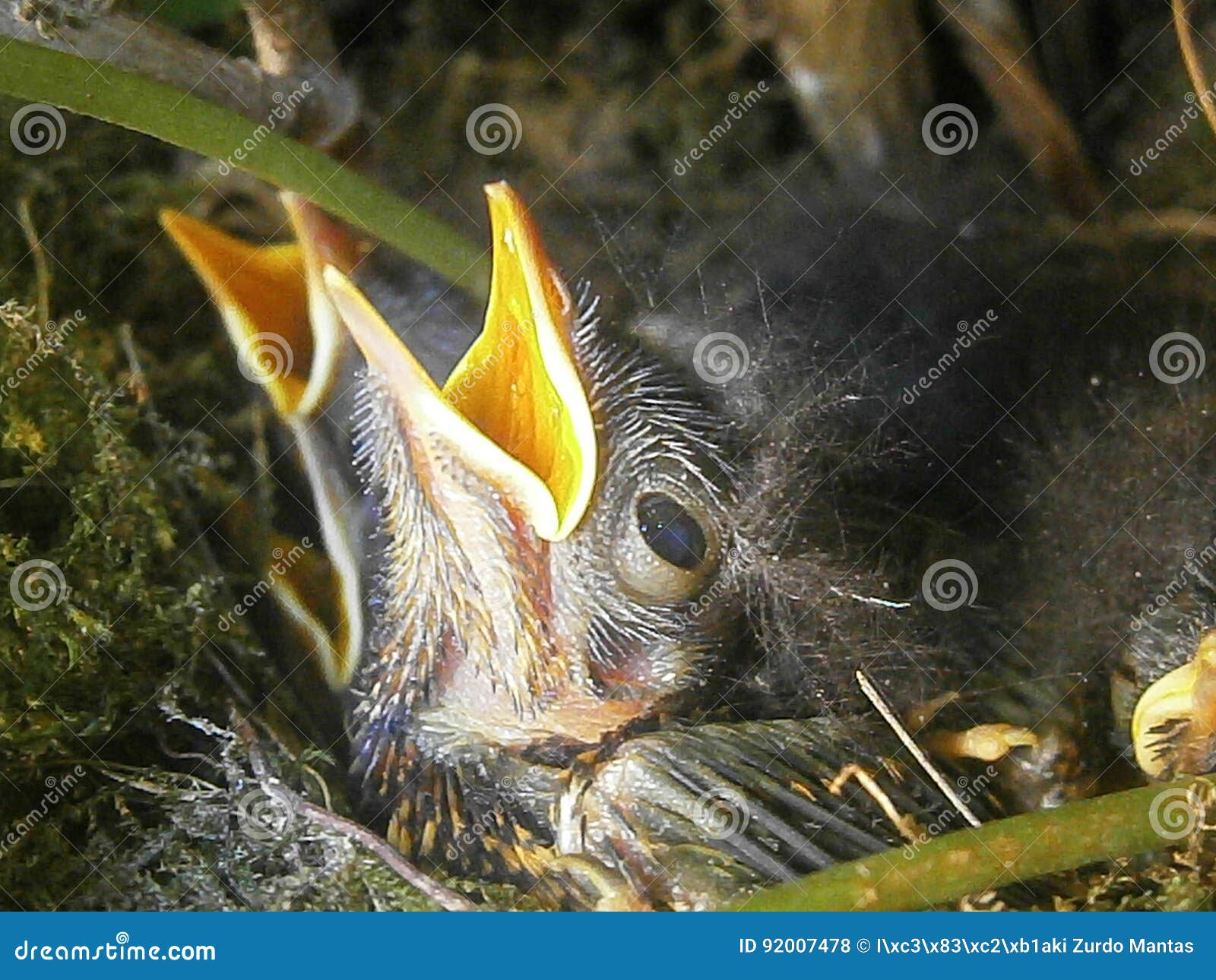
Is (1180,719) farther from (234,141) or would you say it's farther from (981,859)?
(234,141)

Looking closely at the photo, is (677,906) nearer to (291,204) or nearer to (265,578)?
(265,578)

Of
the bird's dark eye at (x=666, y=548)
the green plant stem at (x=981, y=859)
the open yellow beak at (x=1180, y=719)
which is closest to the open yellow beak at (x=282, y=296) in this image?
the bird's dark eye at (x=666, y=548)

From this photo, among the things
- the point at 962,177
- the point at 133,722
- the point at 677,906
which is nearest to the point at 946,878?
the point at 677,906

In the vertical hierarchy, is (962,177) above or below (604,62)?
below

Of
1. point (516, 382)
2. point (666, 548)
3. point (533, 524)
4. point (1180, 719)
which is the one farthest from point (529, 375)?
point (1180, 719)

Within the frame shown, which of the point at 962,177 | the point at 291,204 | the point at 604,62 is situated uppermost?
the point at 604,62

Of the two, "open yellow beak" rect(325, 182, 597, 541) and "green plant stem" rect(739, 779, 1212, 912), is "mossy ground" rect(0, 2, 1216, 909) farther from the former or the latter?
"green plant stem" rect(739, 779, 1212, 912)

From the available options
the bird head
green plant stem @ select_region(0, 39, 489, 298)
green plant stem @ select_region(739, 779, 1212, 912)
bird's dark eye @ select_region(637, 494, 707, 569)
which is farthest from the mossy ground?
green plant stem @ select_region(739, 779, 1212, 912)

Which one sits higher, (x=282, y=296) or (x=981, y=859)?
(x=282, y=296)
